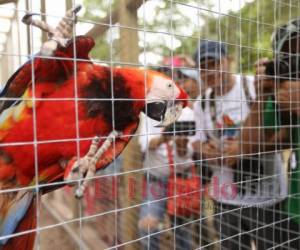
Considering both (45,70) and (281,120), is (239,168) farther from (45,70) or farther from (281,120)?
(45,70)

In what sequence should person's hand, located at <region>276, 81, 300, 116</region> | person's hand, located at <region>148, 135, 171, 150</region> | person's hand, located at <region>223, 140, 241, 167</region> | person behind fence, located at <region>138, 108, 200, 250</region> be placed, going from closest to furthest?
person behind fence, located at <region>138, 108, 200, 250</region> → person's hand, located at <region>276, 81, 300, 116</region> → person's hand, located at <region>223, 140, 241, 167</region> → person's hand, located at <region>148, 135, 171, 150</region>

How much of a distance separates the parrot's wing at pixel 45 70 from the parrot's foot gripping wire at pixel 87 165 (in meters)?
0.10

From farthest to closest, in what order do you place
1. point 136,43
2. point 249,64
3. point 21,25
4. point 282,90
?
point 249,64, point 282,90, point 136,43, point 21,25

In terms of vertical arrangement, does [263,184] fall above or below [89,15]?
below

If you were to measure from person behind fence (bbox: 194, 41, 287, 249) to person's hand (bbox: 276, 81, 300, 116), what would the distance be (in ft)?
0.20

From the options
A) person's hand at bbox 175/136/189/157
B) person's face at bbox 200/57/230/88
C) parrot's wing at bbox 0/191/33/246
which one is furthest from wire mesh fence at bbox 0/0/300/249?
person's hand at bbox 175/136/189/157

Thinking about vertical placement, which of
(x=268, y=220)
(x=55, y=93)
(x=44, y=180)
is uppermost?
(x=55, y=93)

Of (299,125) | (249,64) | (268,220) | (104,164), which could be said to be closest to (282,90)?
(299,125)

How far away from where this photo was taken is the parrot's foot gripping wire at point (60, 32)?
0.37m

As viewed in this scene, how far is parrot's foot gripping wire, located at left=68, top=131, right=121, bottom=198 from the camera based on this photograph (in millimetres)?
396

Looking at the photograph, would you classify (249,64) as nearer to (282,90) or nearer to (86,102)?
(282,90)

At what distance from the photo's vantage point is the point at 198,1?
575 mm

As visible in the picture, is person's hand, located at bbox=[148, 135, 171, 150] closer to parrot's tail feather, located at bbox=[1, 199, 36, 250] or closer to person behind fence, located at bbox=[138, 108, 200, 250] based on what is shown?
person behind fence, located at bbox=[138, 108, 200, 250]

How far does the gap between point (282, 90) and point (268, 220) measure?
0.29 m
